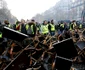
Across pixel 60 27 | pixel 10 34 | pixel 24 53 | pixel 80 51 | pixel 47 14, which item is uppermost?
pixel 10 34

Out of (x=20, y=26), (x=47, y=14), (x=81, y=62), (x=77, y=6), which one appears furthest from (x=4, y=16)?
(x=81, y=62)

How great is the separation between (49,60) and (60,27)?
55.9ft

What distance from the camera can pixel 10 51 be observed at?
8.31 metres

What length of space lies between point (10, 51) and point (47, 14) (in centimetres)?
11163

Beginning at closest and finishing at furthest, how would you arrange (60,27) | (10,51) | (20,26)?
(10,51), (20,26), (60,27)

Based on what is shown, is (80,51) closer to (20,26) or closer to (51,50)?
(51,50)

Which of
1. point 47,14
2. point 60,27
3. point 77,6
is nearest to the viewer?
point 60,27

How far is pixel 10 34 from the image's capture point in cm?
599

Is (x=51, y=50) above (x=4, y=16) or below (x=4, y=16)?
above

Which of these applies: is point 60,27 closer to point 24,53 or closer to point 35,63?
point 35,63

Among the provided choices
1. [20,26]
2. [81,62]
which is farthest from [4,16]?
[81,62]

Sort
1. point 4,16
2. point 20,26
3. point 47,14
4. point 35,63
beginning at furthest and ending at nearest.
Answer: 1. point 47,14
2. point 4,16
3. point 20,26
4. point 35,63

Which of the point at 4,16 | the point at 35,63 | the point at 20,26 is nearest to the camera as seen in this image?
the point at 35,63

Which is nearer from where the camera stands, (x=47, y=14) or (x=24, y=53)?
(x=24, y=53)
